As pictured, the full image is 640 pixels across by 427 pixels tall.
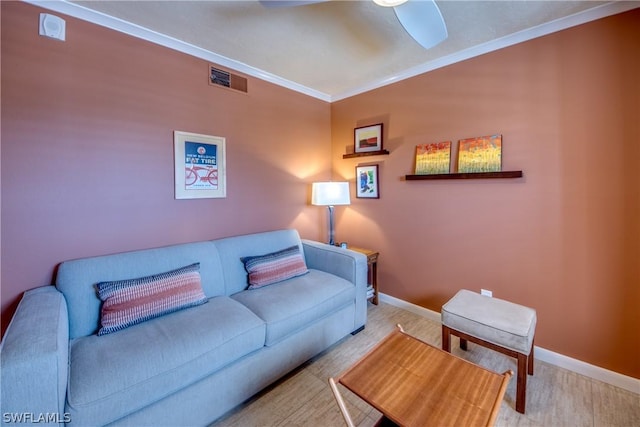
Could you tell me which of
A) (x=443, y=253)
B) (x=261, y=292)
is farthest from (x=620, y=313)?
(x=261, y=292)

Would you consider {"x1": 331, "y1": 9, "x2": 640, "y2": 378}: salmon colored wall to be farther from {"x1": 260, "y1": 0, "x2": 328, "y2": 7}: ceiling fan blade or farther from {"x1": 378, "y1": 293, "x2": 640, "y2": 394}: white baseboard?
{"x1": 260, "y1": 0, "x2": 328, "y2": 7}: ceiling fan blade

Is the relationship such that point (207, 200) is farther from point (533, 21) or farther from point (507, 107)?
point (533, 21)

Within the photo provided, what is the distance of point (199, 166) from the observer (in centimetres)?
229

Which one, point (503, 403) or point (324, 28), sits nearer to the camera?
point (503, 403)

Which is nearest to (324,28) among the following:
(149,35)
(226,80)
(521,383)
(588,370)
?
(226,80)

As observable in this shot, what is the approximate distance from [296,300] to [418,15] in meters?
1.88

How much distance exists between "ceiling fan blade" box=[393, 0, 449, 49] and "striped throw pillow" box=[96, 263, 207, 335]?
2063mm

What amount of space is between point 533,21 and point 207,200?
2.82 meters

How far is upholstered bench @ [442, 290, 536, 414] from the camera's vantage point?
60.6 inches

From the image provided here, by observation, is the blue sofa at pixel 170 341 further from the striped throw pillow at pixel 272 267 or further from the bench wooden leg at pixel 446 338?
the bench wooden leg at pixel 446 338

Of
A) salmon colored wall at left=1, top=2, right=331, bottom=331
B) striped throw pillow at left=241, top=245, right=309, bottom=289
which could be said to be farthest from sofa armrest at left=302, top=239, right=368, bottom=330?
salmon colored wall at left=1, top=2, right=331, bottom=331

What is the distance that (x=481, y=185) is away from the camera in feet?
7.40

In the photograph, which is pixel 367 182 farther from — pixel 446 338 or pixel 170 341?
pixel 170 341

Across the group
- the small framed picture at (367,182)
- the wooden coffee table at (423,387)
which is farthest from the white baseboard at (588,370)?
the small framed picture at (367,182)
